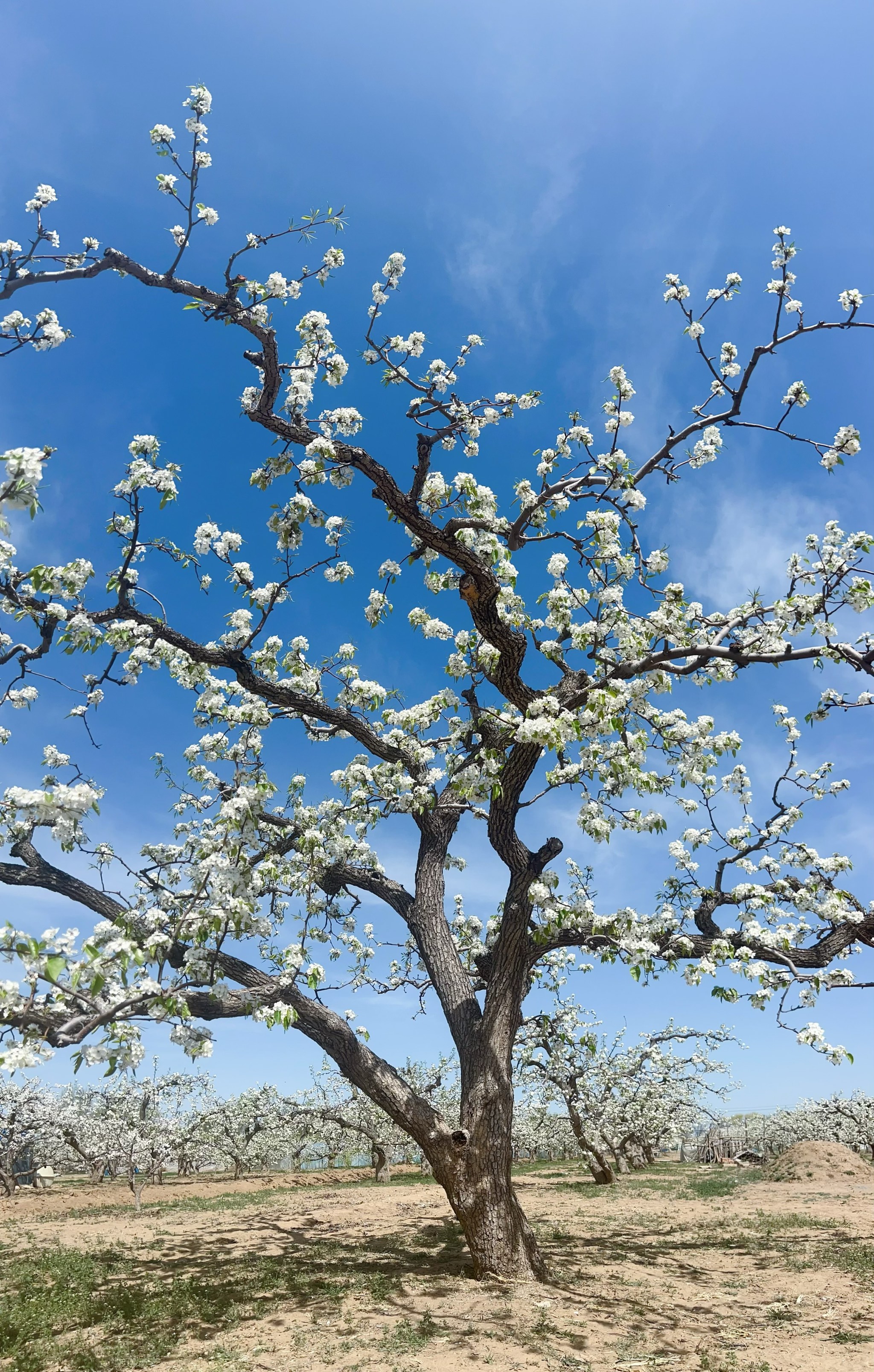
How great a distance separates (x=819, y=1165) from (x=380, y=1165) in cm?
1532

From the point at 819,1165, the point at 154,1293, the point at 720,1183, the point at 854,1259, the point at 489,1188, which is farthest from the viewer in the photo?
the point at 819,1165

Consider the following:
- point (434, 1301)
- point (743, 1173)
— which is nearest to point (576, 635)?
point (434, 1301)

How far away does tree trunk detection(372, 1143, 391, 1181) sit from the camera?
84.1ft

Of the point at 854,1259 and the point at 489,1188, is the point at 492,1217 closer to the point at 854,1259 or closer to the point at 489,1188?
the point at 489,1188

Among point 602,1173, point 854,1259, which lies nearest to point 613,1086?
point 602,1173

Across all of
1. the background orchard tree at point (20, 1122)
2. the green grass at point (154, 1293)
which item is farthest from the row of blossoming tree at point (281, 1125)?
the green grass at point (154, 1293)

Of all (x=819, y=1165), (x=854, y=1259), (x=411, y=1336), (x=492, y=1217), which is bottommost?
(x=819, y=1165)

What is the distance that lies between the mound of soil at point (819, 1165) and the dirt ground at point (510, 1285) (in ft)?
16.4

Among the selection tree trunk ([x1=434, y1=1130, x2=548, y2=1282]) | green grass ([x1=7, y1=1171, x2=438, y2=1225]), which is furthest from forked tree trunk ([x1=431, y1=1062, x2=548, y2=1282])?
green grass ([x1=7, y1=1171, x2=438, y2=1225])

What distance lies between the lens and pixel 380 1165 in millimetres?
26625

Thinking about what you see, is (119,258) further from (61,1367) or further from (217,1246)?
(217,1246)

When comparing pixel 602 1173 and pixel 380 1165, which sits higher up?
pixel 602 1173

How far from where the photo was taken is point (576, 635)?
26.5 feet

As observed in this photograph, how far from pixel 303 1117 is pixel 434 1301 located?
27.3m
